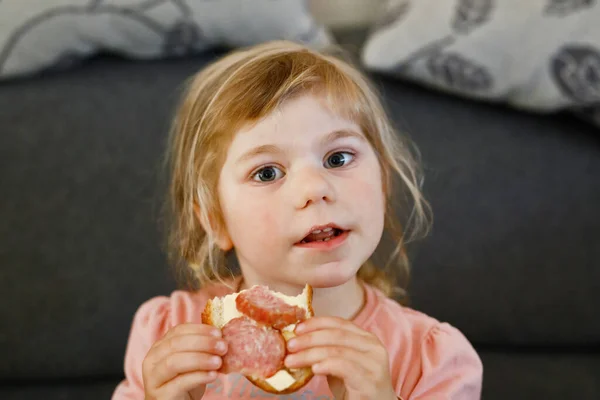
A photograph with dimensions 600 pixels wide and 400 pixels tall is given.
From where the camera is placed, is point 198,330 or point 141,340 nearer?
point 198,330

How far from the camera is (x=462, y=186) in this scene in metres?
1.49

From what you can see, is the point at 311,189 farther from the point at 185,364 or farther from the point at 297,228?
the point at 185,364

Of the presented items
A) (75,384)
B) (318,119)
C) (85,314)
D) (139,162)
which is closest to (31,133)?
(139,162)

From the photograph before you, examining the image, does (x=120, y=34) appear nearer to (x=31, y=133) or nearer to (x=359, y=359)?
(x=31, y=133)

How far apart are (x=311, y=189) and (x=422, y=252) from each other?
0.68 metres

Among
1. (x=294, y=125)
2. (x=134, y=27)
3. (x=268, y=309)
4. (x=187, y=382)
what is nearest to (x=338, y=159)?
(x=294, y=125)

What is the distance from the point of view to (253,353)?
770 mm

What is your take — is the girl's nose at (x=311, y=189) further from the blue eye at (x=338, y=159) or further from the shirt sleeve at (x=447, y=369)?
the shirt sleeve at (x=447, y=369)

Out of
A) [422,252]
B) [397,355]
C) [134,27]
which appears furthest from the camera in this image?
[134,27]

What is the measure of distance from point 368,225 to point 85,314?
2.55 ft

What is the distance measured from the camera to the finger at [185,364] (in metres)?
0.76

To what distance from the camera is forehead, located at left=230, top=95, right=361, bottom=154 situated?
0.87 meters

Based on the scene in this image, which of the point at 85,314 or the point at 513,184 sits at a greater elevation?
the point at 513,184

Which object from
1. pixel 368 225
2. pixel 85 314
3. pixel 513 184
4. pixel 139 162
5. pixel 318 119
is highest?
pixel 318 119
